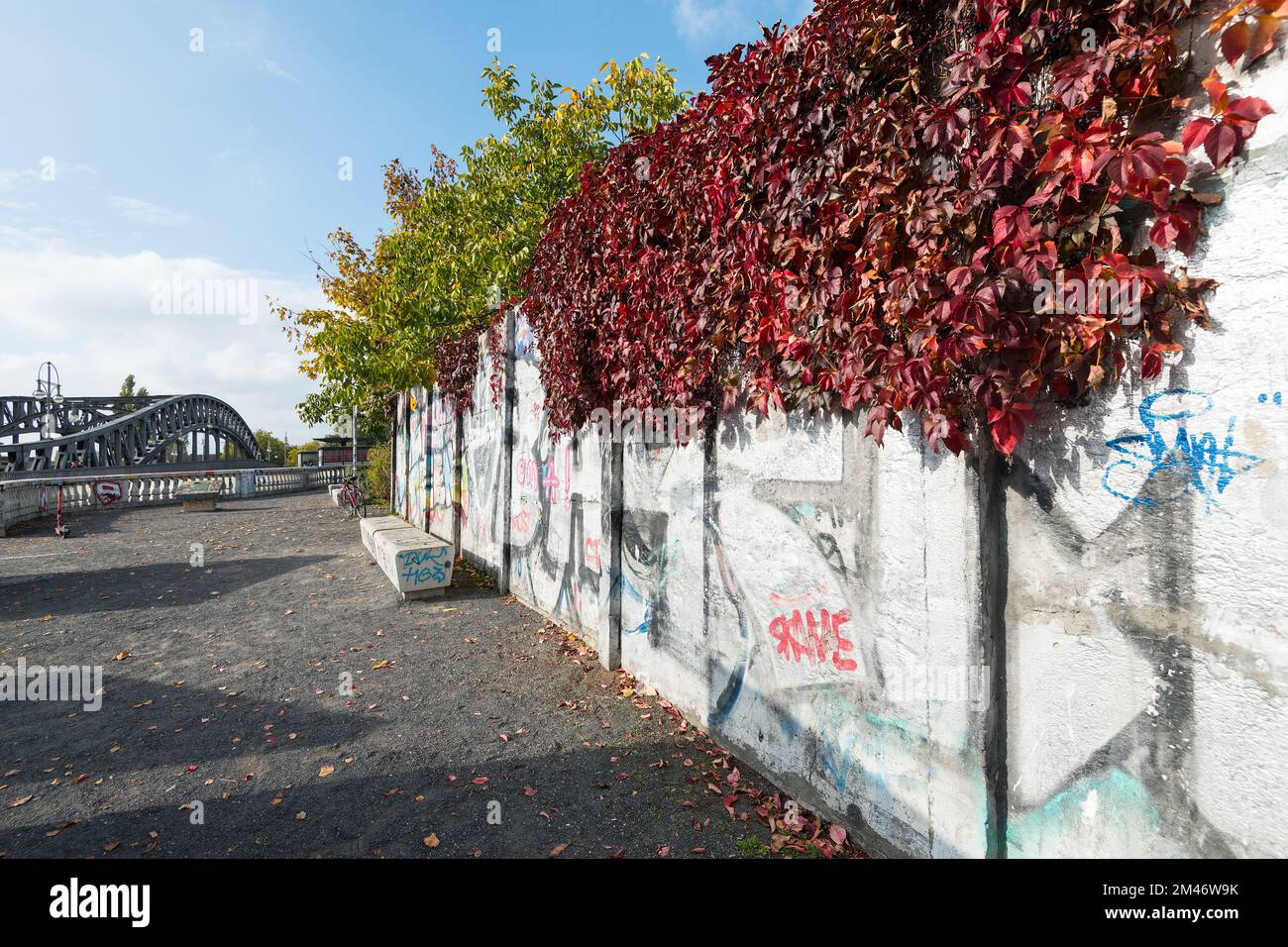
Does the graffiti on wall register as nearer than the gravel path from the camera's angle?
No

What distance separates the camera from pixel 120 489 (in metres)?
21.9

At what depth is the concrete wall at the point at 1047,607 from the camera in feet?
6.57

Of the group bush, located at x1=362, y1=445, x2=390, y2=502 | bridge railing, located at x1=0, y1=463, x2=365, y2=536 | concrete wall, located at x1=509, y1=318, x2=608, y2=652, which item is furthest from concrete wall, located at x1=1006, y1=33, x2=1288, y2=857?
bush, located at x1=362, y1=445, x2=390, y2=502

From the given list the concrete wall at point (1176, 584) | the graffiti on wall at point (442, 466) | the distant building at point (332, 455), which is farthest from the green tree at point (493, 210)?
the distant building at point (332, 455)

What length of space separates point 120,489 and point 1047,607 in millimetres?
27631

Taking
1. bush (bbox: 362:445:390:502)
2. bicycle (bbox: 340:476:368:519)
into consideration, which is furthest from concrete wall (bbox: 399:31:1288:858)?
bush (bbox: 362:445:390:502)

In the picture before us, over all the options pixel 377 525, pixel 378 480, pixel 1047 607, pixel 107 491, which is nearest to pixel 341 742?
pixel 1047 607

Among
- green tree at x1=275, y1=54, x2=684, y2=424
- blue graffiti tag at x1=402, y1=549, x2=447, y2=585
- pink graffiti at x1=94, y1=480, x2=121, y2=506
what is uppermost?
green tree at x1=275, y1=54, x2=684, y2=424

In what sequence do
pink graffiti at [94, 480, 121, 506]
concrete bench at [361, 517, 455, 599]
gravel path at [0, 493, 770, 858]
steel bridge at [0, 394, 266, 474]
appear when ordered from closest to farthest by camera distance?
gravel path at [0, 493, 770, 858] → concrete bench at [361, 517, 455, 599] → pink graffiti at [94, 480, 121, 506] → steel bridge at [0, 394, 266, 474]

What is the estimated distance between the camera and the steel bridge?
A: 45.1m

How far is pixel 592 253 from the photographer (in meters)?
6.08

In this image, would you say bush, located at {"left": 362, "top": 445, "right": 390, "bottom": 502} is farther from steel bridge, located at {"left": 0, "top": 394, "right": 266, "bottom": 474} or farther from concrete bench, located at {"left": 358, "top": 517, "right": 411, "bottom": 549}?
steel bridge, located at {"left": 0, "top": 394, "right": 266, "bottom": 474}

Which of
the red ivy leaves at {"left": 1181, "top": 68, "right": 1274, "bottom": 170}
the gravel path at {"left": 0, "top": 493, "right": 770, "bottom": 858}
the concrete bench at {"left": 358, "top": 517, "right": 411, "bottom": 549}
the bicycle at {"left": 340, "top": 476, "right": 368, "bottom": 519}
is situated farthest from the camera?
the bicycle at {"left": 340, "top": 476, "right": 368, "bottom": 519}

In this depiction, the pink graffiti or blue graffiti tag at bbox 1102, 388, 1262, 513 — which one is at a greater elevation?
blue graffiti tag at bbox 1102, 388, 1262, 513
